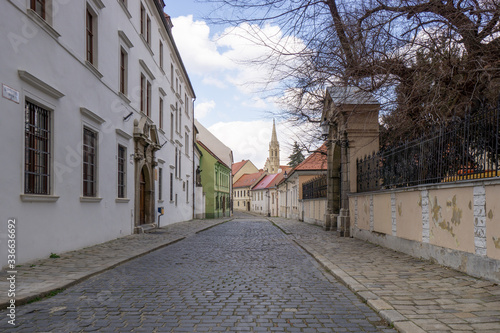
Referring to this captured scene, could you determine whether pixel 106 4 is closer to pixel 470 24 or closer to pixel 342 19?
pixel 342 19

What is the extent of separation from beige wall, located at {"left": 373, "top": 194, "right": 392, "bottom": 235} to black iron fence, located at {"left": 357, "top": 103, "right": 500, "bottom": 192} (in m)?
0.40

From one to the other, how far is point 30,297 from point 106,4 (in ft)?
35.6

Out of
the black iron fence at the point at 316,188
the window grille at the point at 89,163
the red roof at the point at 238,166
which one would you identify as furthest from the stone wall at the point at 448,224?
the red roof at the point at 238,166

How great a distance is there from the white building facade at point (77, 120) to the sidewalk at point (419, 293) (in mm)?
5977

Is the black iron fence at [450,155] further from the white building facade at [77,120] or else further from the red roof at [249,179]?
the red roof at [249,179]

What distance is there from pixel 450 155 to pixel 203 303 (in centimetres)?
535

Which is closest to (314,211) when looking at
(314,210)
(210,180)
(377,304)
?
(314,210)

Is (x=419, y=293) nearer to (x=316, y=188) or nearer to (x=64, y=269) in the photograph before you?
(x=64, y=269)

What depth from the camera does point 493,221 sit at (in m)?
6.41

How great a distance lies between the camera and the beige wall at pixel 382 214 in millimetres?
11312

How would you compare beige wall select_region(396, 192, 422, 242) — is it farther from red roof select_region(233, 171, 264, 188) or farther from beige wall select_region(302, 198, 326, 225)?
red roof select_region(233, 171, 264, 188)

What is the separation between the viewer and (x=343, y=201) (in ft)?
52.3

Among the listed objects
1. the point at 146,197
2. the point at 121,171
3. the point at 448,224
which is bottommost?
the point at 448,224

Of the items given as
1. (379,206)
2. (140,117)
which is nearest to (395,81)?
(379,206)
